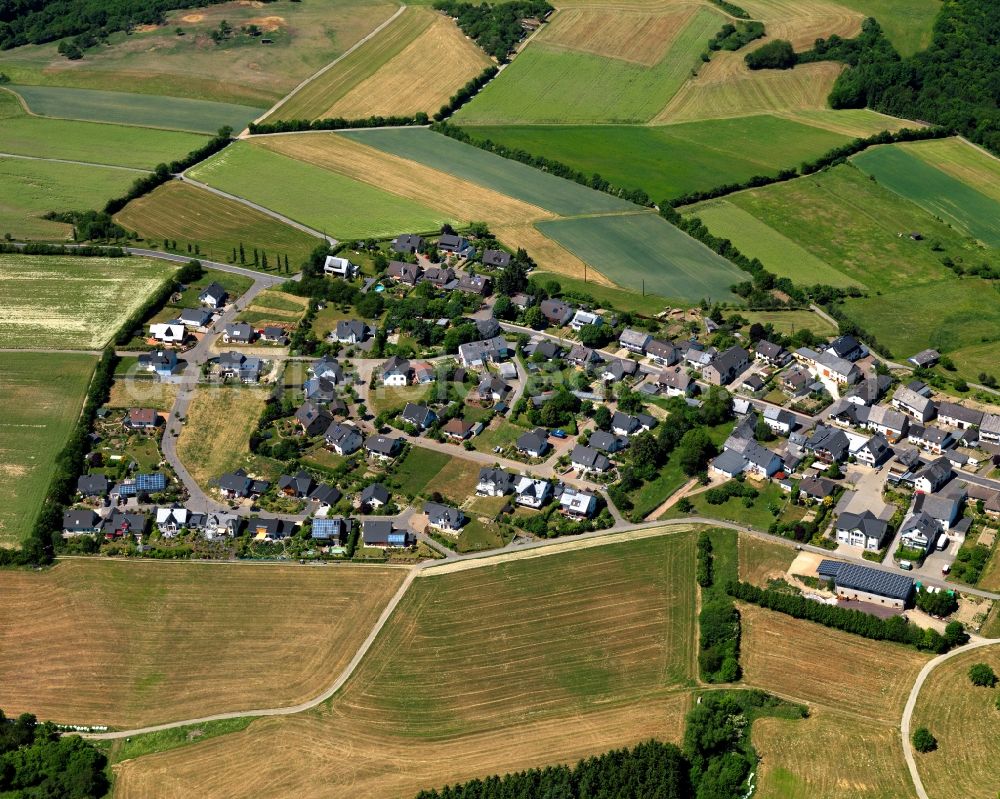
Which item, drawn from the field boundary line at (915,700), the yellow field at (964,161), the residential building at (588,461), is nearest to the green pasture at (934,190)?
the yellow field at (964,161)

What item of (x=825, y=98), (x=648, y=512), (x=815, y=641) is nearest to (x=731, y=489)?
(x=648, y=512)

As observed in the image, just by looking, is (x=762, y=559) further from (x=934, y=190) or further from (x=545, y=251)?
(x=934, y=190)

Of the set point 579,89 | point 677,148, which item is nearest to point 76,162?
point 579,89

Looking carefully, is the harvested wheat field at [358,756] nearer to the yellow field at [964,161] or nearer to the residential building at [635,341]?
the residential building at [635,341]

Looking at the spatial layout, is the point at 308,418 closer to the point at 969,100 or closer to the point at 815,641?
the point at 815,641

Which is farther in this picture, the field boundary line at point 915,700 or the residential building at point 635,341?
the residential building at point 635,341

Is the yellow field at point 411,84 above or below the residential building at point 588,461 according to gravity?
above

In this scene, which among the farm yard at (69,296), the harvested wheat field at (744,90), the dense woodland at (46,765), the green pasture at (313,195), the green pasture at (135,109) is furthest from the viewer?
the harvested wheat field at (744,90)
